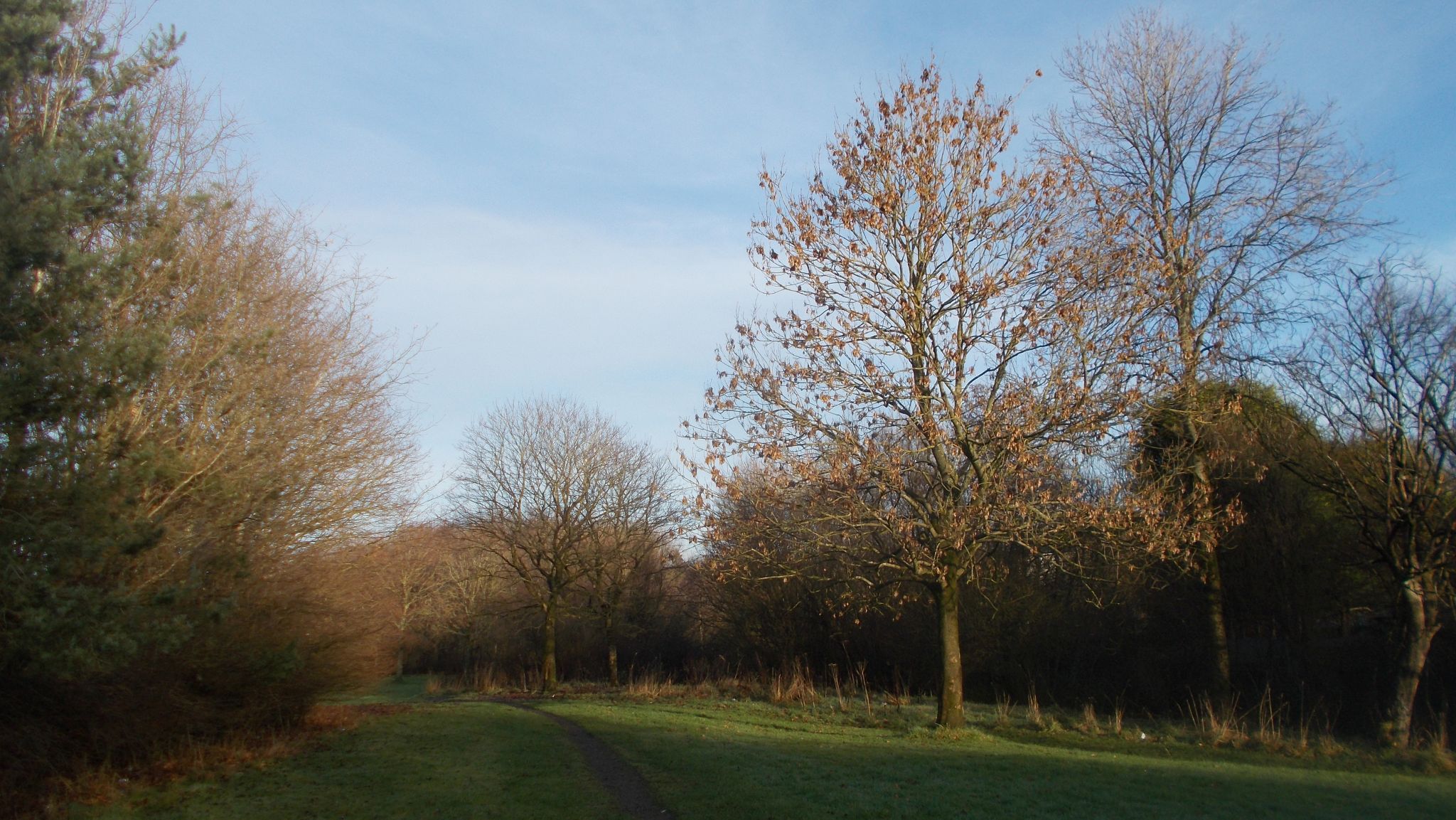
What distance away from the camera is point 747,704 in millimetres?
19141

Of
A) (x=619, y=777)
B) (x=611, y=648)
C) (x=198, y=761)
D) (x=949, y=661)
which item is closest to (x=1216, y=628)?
(x=949, y=661)

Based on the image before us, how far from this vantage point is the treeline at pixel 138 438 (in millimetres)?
7480

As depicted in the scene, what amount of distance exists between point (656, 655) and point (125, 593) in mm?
28359

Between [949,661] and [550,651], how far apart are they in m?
19.1

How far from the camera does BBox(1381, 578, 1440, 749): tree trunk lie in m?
13.8

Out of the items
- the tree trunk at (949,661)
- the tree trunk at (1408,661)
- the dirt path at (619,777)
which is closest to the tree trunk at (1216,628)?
the tree trunk at (1408,661)

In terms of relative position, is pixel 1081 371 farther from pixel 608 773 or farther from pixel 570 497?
pixel 570 497

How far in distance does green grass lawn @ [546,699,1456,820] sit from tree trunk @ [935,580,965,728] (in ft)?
1.61

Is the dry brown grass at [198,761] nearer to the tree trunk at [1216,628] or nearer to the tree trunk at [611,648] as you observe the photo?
the tree trunk at [611,648]

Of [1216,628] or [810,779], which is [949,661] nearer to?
[810,779]

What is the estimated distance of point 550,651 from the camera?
29641 mm

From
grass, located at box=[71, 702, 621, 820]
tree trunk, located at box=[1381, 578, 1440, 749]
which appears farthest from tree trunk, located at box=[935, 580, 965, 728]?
tree trunk, located at box=[1381, 578, 1440, 749]

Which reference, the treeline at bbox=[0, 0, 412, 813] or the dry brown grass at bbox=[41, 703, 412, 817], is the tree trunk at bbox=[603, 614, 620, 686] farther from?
the treeline at bbox=[0, 0, 412, 813]

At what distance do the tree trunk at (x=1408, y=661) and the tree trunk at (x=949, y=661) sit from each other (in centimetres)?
691
